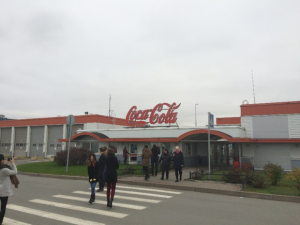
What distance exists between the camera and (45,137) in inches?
1630

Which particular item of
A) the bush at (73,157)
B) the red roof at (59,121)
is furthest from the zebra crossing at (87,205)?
the red roof at (59,121)

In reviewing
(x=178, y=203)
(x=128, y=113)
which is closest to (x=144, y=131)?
(x=128, y=113)

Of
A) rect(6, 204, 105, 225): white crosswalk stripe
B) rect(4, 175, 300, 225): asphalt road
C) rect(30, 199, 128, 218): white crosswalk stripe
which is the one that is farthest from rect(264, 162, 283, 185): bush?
rect(6, 204, 105, 225): white crosswalk stripe

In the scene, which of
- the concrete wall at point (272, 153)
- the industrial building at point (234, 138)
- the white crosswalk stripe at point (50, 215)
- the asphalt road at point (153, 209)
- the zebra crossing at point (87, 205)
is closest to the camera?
the white crosswalk stripe at point (50, 215)

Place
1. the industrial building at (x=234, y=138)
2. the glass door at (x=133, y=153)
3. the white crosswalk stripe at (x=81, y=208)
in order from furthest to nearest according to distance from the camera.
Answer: the glass door at (x=133, y=153), the industrial building at (x=234, y=138), the white crosswalk stripe at (x=81, y=208)

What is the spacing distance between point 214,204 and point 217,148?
60.2 feet

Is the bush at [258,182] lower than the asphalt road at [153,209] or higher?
higher

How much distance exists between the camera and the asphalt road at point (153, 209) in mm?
6516

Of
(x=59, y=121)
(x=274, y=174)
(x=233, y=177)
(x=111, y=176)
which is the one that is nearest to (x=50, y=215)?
(x=111, y=176)

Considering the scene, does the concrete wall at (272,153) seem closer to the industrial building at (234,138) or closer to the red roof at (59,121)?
the industrial building at (234,138)

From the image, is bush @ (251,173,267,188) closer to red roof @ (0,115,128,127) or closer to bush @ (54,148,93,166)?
bush @ (54,148,93,166)

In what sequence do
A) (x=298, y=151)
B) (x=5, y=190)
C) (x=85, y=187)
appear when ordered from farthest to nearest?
(x=298, y=151) → (x=85, y=187) → (x=5, y=190)

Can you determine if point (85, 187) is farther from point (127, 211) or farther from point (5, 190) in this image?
point (5, 190)

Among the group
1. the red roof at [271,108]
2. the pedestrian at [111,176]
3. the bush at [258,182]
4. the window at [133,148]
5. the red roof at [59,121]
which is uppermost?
the red roof at [59,121]
